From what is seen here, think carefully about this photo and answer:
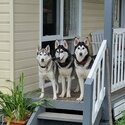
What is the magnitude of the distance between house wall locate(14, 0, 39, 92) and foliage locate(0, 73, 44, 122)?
0.46 meters

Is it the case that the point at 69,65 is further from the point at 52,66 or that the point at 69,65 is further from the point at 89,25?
the point at 89,25

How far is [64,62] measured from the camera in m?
7.66

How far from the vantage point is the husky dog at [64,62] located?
757cm

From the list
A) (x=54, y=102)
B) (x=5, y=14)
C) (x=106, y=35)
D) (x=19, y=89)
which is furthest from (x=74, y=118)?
(x=5, y=14)

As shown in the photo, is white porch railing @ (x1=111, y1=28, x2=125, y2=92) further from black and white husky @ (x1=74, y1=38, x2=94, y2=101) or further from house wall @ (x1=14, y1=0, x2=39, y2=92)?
house wall @ (x1=14, y1=0, x2=39, y2=92)

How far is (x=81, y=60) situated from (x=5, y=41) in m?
1.33

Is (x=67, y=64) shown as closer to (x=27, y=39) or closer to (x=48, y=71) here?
(x=48, y=71)

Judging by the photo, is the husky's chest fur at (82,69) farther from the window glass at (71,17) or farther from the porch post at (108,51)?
the window glass at (71,17)

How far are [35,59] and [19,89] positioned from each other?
1074mm

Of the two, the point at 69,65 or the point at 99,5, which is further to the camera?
the point at 99,5

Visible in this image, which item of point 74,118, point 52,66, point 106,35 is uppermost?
point 106,35

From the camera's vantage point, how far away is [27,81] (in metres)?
8.05

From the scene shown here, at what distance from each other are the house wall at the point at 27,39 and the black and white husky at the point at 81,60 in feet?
3.10

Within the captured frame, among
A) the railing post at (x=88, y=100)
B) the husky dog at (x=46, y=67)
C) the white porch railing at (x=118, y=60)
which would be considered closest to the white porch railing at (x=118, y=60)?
the white porch railing at (x=118, y=60)
